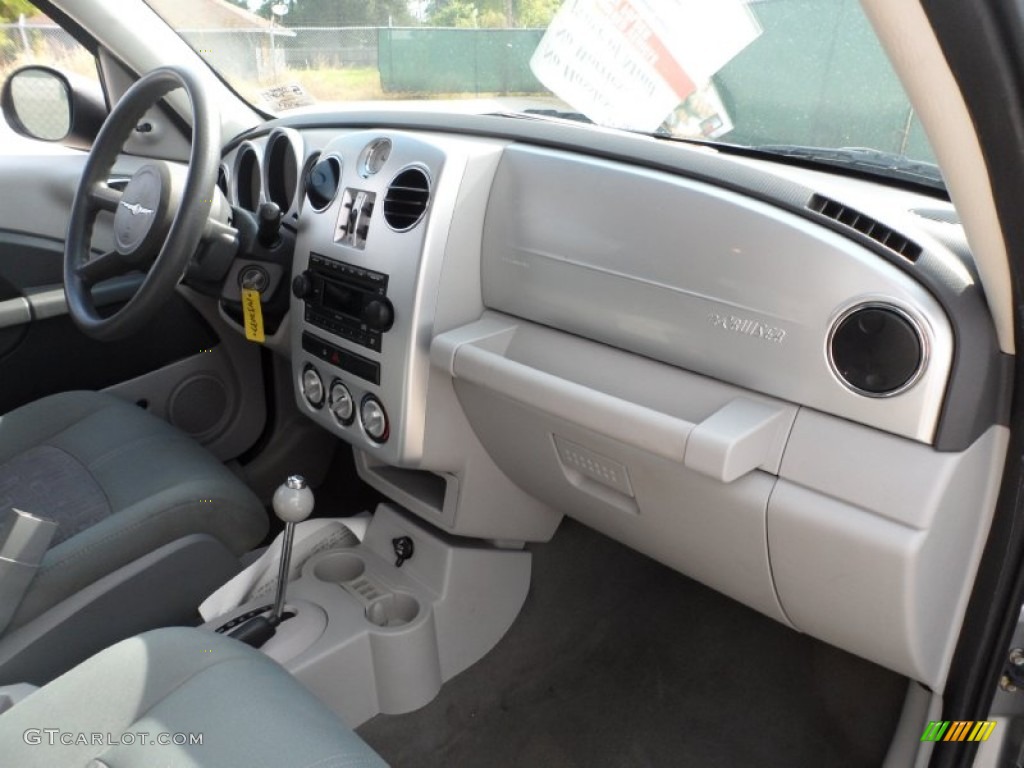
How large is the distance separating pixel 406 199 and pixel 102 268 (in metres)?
0.67

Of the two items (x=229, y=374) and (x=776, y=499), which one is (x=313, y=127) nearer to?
(x=229, y=374)

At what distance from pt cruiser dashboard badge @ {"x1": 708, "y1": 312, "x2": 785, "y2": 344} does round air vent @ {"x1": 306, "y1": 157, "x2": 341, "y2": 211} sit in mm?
833

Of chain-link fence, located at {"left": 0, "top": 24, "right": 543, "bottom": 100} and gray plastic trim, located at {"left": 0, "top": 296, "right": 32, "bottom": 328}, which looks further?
gray plastic trim, located at {"left": 0, "top": 296, "right": 32, "bottom": 328}

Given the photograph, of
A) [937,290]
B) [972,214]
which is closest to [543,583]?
[937,290]

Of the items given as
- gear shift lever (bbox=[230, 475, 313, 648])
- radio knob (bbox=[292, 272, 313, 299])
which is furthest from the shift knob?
radio knob (bbox=[292, 272, 313, 299])

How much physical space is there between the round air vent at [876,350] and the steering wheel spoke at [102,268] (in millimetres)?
1298

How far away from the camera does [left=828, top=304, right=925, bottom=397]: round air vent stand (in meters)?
0.91

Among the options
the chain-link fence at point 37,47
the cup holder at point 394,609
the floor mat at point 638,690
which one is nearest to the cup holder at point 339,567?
the cup holder at point 394,609

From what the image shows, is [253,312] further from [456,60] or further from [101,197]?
[456,60]

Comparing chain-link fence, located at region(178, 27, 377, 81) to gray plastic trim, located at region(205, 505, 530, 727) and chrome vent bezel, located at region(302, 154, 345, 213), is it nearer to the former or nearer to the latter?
chrome vent bezel, located at region(302, 154, 345, 213)

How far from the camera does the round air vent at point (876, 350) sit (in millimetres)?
905

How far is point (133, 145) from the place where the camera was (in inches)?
87.7

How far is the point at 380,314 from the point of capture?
137 centimetres

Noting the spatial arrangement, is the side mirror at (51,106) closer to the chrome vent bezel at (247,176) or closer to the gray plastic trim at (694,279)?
the chrome vent bezel at (247,176)
